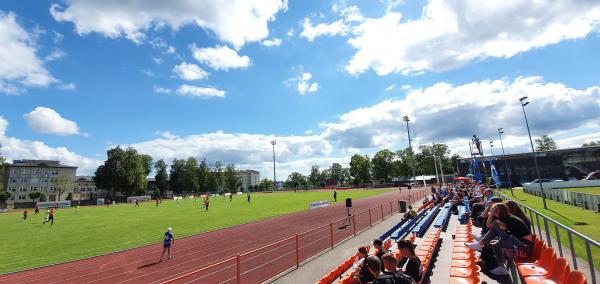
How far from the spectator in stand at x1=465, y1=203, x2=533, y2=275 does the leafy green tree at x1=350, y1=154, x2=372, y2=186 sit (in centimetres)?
13485

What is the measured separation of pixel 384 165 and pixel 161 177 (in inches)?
3435

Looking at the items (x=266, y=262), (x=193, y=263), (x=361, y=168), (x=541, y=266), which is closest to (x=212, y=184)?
(x=361, y=168)

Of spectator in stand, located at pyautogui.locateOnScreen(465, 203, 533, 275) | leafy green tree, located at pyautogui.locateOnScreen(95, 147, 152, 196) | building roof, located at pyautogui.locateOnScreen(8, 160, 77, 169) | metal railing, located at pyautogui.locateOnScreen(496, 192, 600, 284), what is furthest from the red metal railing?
building roof, located at pyautogui.locateOnScreen(8, 160, 77, 169)

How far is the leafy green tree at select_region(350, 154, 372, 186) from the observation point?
13825 centimetres

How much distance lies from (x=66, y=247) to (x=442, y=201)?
1124 inches

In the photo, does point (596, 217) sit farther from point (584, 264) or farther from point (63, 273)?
point (63, 273)

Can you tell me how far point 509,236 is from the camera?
5.69 metres

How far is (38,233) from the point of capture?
25719mm

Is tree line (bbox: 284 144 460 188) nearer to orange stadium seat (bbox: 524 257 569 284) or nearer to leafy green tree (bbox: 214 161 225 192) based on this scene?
leafy green tree (bbox: 214 161 225 192)

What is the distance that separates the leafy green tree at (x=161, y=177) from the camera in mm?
116681

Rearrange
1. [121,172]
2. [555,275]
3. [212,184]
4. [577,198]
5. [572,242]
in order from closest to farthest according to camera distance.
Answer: [555,275] → [572,242] → [577,198] → [121,172] → [212,184]

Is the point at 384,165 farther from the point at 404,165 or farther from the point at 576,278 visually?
the point at 576,278

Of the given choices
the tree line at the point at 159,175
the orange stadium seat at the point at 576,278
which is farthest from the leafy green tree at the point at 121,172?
the orange stadium seat at the point at 576,278

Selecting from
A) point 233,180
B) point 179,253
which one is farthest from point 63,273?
point 233,180
